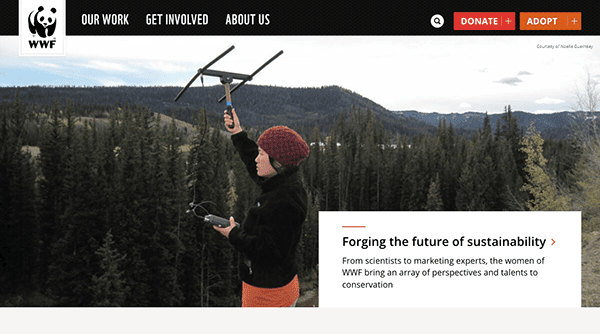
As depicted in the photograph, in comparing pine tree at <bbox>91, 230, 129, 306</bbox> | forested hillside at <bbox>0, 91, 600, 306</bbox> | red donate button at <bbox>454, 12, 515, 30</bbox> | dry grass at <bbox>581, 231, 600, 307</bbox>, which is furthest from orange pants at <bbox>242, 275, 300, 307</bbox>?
pine tree at <bbox>91, 230, 129, 306</bbox>

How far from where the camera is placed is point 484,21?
23.3 feet

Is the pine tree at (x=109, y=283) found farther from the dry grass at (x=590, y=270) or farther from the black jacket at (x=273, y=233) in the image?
the dry grass at (x=590, y=270)

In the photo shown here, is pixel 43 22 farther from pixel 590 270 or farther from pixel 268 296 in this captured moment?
pixel 590 270

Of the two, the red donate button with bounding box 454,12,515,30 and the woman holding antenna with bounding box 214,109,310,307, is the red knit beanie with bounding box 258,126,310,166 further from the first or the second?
the red donate button with bounding box 454,12,515,30

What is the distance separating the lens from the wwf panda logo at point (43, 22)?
24.0ft

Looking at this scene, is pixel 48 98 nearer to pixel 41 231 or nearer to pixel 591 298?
pixel 41 231

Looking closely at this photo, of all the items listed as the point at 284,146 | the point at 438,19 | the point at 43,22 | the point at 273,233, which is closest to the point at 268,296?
the point at 273,233

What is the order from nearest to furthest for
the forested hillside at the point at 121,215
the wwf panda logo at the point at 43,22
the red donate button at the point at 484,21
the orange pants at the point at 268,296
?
the orange pants at the point at 268,296
the red donate button at the point at 484,21
the wwf panda logo at the point at 43,22
the forested hillside at the point at 121,215

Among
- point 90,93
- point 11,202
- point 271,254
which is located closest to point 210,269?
point 11,202

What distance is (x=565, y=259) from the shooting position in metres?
6.70

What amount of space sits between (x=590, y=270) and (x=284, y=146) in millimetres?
7724

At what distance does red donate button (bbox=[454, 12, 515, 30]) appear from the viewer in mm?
7102

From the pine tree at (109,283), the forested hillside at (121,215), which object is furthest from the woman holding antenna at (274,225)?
the pine tree at (109,283)

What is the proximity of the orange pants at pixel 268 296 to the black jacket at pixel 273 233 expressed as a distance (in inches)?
2.4
